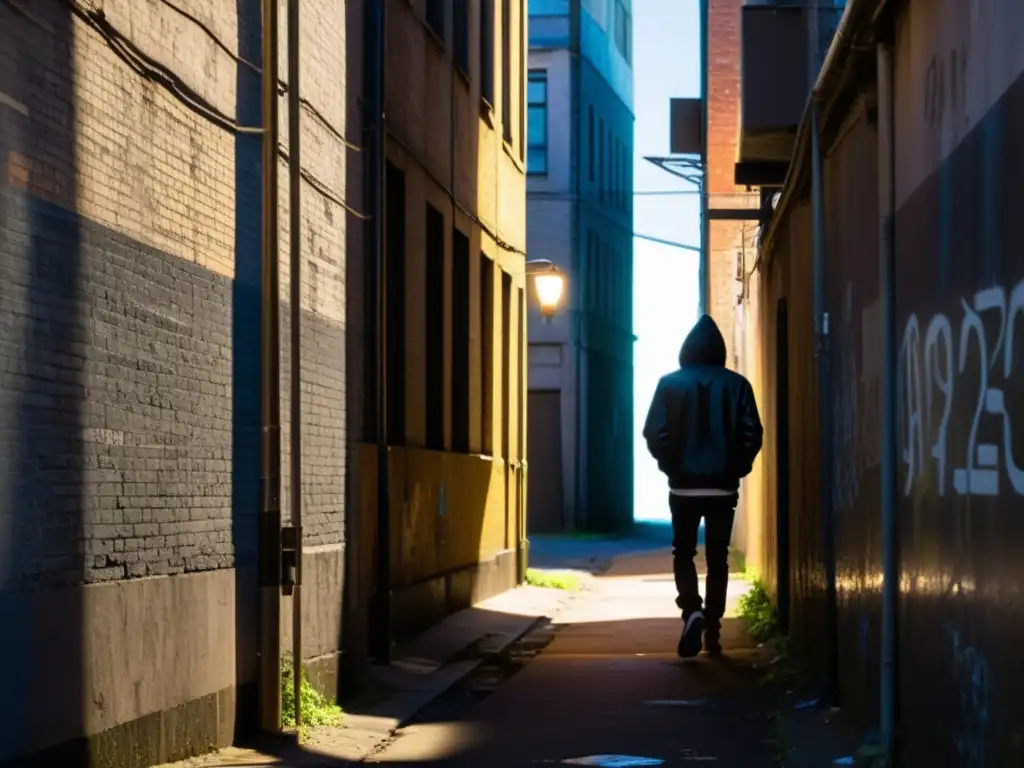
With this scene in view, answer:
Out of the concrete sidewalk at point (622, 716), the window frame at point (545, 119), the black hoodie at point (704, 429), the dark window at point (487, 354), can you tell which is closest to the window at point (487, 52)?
the dark window at point (487, 354)

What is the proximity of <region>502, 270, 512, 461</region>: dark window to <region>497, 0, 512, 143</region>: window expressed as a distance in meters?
1.70

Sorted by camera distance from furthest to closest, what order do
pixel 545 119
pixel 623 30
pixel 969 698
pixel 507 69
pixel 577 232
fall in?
pixel 623 30, pixel 545 119, pixel 577 232, pixel 507 69, pixel 969 698

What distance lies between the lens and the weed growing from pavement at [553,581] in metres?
22.2

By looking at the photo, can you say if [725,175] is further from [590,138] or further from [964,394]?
[964,394]

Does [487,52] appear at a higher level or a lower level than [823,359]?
higher

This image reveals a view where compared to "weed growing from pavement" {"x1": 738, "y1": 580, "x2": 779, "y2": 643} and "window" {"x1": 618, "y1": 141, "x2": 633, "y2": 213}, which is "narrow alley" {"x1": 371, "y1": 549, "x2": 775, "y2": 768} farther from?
"window" {"x1": 618, "y1": 141, "x2": 633, "y2": 213}

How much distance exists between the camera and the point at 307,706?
9.99m

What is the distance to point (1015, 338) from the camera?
4.93m

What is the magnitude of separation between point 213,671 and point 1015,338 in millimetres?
4905

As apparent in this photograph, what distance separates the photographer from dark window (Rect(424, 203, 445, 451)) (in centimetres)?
1655

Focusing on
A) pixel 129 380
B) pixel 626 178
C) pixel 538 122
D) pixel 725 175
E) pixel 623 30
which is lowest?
pixel 129 380

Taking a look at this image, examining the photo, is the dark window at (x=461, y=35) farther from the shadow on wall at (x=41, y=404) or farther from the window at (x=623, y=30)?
the window at (x=623, y=30)

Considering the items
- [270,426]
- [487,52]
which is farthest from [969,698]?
[487,52]

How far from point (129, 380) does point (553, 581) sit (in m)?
15.0
